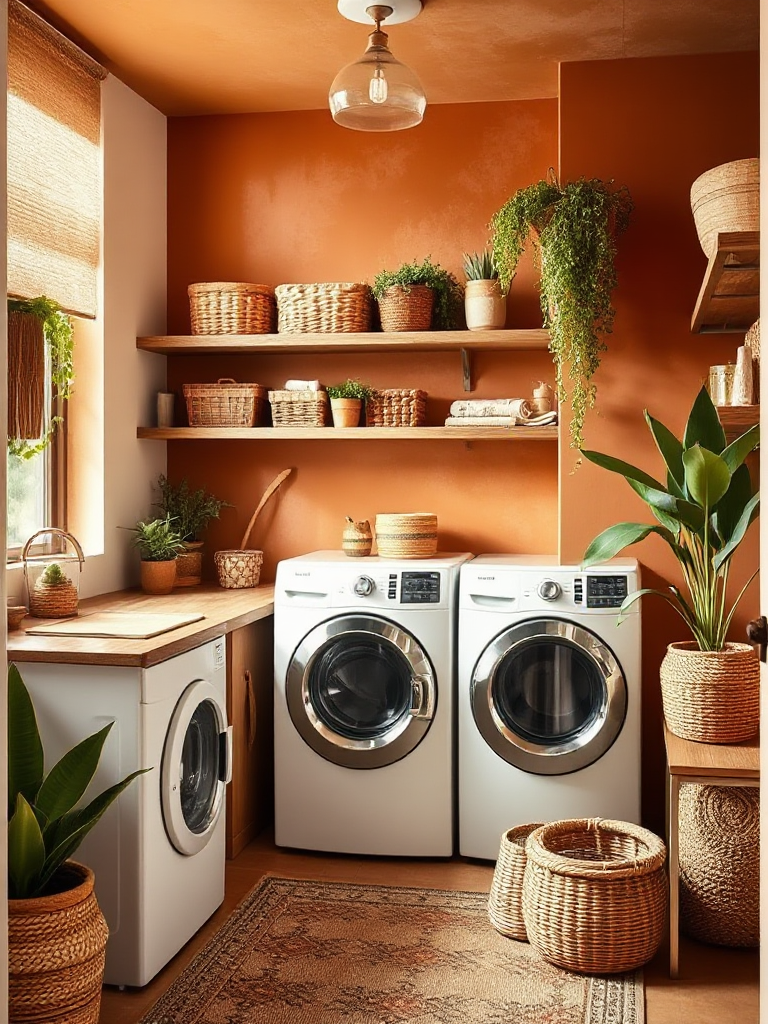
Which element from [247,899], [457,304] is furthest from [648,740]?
[457,304]

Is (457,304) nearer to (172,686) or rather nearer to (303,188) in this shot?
(303,188)

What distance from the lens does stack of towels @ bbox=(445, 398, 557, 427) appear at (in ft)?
12.4

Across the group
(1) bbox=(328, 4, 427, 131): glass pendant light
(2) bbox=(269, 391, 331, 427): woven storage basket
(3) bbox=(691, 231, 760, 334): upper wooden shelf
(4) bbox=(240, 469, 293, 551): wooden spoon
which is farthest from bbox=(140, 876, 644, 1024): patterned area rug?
(1) bbox=(328, 4, 427, 131): glass pendant light

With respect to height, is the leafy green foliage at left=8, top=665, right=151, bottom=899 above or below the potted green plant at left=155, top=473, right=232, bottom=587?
below

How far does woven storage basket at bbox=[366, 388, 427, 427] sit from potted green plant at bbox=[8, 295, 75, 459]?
1133mm

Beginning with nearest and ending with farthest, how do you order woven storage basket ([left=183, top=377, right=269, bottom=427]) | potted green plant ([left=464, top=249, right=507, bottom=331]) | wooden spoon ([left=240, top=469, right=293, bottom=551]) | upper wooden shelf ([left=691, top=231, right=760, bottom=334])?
upper wooden shelf ([left=691, top=231, right=760, bottom=334]) < potted green plant ([left=464, top=249, right=507, bottom=331]) < woven storage basket ([left=183, top=377, right=269, bottom=427]) < wooden spoon ([left=240, top=469, right=293, bottom=551])

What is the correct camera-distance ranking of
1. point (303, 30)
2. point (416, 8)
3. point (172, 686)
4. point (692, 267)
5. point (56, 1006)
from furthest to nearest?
point (692, 267), point (303, 30), point (416, 8), point (172, 686), point (56, 1006)

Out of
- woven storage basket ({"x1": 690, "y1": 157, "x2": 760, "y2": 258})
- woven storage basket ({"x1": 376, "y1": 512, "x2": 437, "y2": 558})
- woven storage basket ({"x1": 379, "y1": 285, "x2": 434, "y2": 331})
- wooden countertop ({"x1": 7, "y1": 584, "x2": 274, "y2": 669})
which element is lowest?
wooden countertop ({"x1": 7, "y1": 584, "x2": 274, "y2": 669})

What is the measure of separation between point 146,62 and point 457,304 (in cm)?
139

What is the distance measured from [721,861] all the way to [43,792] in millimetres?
1785

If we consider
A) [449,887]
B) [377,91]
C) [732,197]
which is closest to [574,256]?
[732,197]

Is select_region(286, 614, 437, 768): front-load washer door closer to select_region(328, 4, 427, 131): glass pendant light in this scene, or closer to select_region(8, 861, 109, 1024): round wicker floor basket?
select_region(8, 861, 109, 1024): round wicker floor basket

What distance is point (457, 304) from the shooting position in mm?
3965

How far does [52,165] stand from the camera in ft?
11.1
